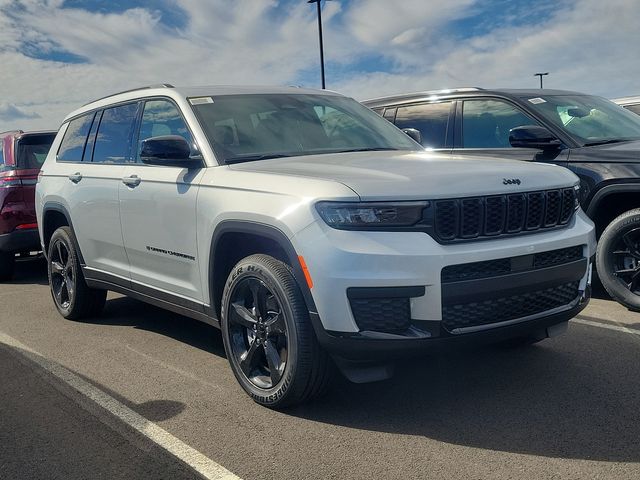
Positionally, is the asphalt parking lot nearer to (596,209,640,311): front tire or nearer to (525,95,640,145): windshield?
(596,209,640,311): front tire

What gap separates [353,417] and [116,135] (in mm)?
3048

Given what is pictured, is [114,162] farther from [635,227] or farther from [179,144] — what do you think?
[635,227]

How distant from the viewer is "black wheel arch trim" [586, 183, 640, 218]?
5255 millimetres

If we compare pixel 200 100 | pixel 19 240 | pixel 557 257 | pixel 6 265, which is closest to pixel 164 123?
pixel 200 100

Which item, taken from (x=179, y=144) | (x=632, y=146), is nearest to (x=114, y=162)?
(x=179, y=144)

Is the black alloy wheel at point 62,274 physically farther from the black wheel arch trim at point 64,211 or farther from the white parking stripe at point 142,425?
the white parking stripe at point 142,425

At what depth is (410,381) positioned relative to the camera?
4.05 metres

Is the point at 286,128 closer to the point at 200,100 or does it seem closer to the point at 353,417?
the point at 200,100

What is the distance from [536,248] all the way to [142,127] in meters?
2.97

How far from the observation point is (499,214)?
11.1 feet

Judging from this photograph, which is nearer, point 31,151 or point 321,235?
point 321,235

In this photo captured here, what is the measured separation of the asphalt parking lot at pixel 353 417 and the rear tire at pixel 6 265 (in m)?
3.69

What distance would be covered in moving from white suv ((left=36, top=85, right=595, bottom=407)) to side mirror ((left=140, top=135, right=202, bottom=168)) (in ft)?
0.03

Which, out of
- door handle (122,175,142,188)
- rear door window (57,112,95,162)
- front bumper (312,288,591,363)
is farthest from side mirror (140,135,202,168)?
rear door window (57,112,95,162)
